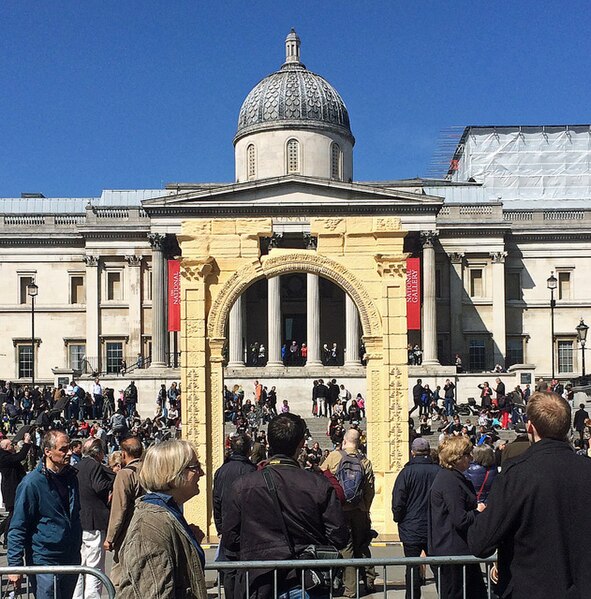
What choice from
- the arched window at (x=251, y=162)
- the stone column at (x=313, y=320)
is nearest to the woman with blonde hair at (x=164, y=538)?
the stone column at (x=313, y=320)

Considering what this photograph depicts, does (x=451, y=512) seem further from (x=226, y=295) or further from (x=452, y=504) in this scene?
(x=226, y=295)

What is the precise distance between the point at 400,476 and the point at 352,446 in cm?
89

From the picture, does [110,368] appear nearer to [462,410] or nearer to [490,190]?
[462,410]

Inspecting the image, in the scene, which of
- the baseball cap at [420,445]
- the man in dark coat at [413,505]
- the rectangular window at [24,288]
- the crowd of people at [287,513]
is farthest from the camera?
the rectangular window at [24,288]

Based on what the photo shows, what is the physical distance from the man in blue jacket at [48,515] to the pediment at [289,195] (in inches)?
1609

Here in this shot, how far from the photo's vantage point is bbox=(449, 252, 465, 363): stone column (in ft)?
181

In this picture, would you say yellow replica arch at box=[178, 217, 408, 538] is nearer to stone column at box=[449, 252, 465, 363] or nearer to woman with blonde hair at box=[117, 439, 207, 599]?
woman with blonde hair at box=[117, 439, 207, 599]

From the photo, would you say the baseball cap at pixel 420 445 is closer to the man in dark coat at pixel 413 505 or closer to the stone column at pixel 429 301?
the man in dark coat at pixel 413 505

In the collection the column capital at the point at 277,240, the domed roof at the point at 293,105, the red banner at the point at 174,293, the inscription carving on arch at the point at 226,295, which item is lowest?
the inscription carving on arch at the point at 226,295

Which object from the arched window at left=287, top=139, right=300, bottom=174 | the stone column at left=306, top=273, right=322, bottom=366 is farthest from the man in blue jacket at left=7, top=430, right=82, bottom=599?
the arched window at left=287, top=139, right=300, bottom=174

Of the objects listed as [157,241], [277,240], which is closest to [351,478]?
[277,240]

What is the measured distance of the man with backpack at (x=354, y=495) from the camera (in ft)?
33.8

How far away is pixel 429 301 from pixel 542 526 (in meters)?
47.2

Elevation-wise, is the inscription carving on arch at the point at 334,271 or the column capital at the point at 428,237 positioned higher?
the column capital at the point at 428,237
